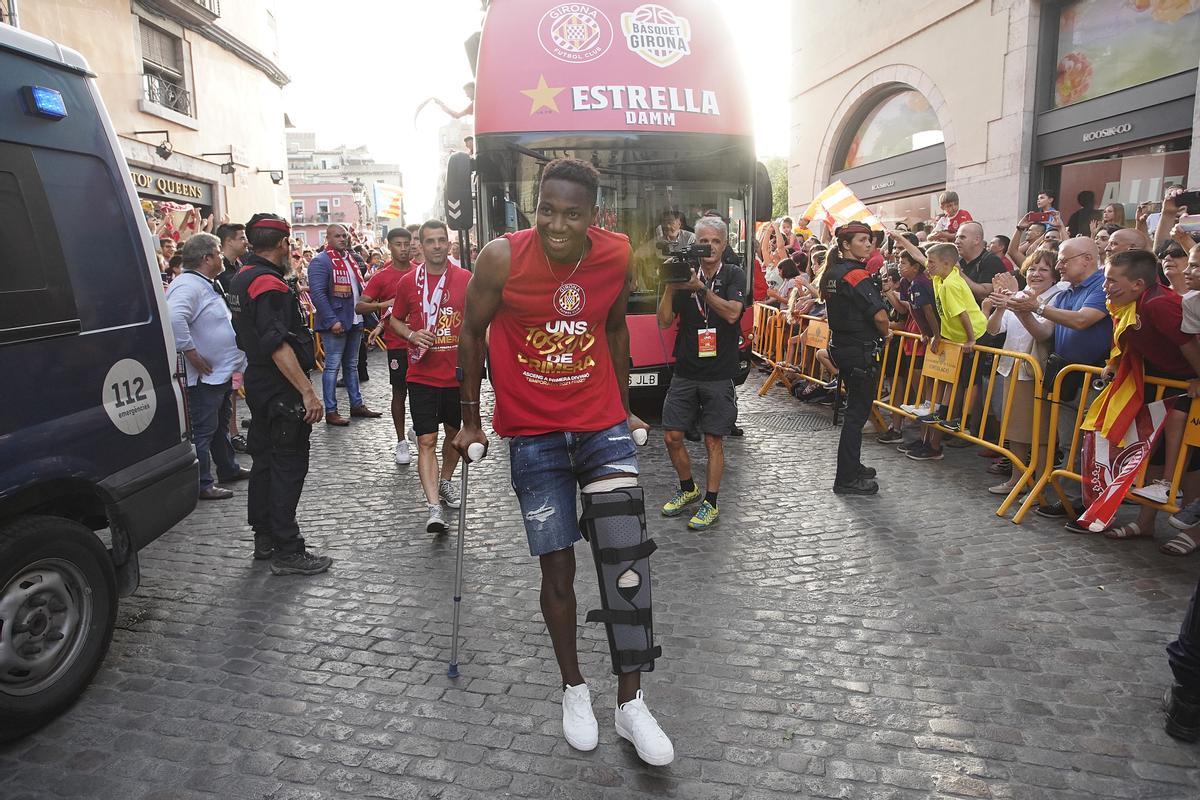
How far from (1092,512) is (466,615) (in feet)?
11.9

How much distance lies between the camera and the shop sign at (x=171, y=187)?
15.6 metres

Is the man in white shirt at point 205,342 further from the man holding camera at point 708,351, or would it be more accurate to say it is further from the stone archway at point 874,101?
the stone archway at point 874,101

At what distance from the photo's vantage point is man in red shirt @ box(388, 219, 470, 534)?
5.14 metres

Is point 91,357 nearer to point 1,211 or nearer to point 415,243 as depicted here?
point 1,211

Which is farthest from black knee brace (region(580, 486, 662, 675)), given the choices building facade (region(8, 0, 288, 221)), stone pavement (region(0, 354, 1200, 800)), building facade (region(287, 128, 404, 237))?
building facade (region(287, 128, 404, 237))

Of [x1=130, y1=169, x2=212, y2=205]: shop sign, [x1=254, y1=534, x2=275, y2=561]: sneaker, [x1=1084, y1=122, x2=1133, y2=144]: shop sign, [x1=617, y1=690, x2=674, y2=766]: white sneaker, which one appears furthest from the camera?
[x1=130, y1=169, x2=212, y2=205]: shop sign

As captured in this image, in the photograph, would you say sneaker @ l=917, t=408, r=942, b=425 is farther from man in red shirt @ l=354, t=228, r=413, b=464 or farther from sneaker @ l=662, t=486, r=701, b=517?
man in red shirt @ l=354, t=228, r=413, b=464

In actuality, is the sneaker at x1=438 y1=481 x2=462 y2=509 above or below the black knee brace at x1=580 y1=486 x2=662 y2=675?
below

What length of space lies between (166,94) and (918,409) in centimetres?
1710

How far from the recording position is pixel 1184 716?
2838mm

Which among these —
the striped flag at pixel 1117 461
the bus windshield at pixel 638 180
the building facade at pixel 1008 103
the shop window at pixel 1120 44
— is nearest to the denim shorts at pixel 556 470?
the striped flag at pixel 1117 461

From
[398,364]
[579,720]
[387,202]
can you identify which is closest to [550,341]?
[579,720]

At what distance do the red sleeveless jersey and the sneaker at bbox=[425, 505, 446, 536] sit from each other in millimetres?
2414

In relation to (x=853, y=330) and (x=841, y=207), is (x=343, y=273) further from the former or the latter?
(x=841, y=207)
